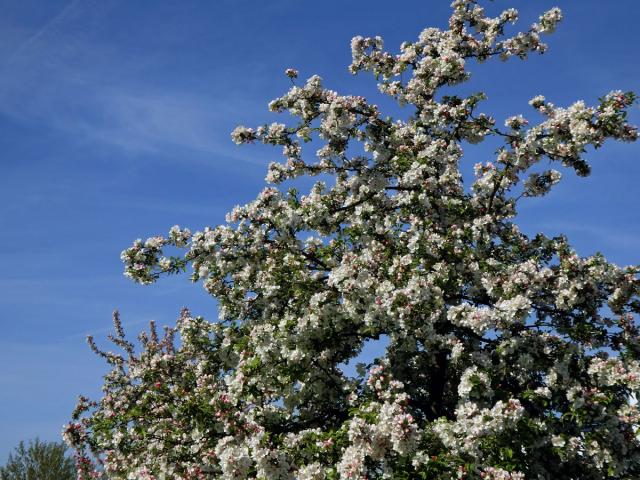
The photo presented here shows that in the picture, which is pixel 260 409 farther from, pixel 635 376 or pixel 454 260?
pixel 635 376

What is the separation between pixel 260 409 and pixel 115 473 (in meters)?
5.05

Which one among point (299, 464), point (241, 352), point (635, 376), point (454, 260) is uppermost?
point (454, 260)

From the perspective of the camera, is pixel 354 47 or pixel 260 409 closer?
pixel 260 409

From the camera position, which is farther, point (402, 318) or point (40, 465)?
point (40, 465)

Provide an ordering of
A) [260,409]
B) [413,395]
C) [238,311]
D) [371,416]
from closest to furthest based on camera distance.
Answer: [371,416] → [260,409] → [413,395] → [238,311]

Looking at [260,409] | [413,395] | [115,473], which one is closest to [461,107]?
[413,395]

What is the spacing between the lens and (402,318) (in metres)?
11.3

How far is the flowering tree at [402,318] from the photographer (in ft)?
34.8

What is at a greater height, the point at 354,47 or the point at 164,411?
the point at 354,47

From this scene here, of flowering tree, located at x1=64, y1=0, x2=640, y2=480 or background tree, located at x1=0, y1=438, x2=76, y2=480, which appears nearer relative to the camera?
flowering tree, located at x1=64, y1=0, x2=640, y2=480

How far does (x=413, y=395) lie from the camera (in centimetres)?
1420

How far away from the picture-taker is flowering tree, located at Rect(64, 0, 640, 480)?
10.6 m

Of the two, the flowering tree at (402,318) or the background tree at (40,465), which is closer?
the flowering tree at (402,318)

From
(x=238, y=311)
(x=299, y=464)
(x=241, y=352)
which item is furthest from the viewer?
(x=238, y=311)
